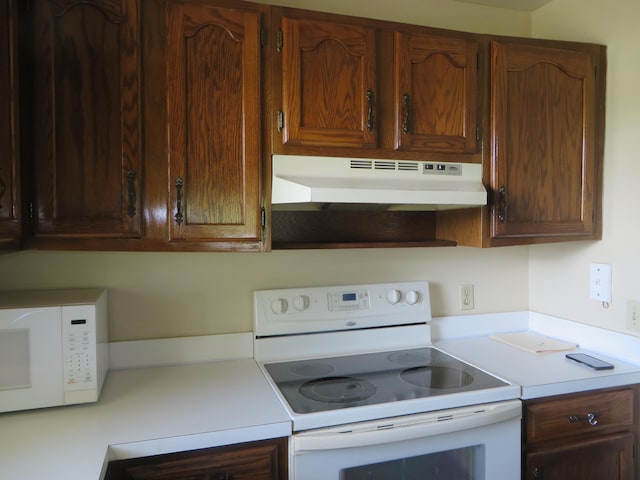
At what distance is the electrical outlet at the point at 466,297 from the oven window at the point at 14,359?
66.3 inches

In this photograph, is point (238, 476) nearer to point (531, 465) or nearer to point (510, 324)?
point (531, 465)

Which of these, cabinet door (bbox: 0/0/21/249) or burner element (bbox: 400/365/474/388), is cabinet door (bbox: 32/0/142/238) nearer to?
cabinet door (bbox: 0/0/21/249)

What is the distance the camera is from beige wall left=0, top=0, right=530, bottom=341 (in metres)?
1.66

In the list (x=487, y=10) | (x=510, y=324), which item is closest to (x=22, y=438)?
(x=510, y=324)

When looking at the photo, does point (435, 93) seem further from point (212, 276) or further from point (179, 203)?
point (212, 276)

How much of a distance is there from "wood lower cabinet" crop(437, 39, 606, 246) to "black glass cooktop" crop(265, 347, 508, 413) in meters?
0.49

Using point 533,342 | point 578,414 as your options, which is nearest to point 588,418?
point 578,414

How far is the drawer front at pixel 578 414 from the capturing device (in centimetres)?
153

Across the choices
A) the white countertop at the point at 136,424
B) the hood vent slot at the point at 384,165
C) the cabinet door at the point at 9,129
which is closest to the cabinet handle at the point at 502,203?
the hood vent slot at the point at 384,165

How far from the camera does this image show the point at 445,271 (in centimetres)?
208

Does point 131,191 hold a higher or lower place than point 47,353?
higher

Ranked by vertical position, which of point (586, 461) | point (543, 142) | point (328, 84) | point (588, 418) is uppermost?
point (328, 84)

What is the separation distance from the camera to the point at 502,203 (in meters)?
1.71

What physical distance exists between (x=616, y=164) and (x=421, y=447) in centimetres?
131
